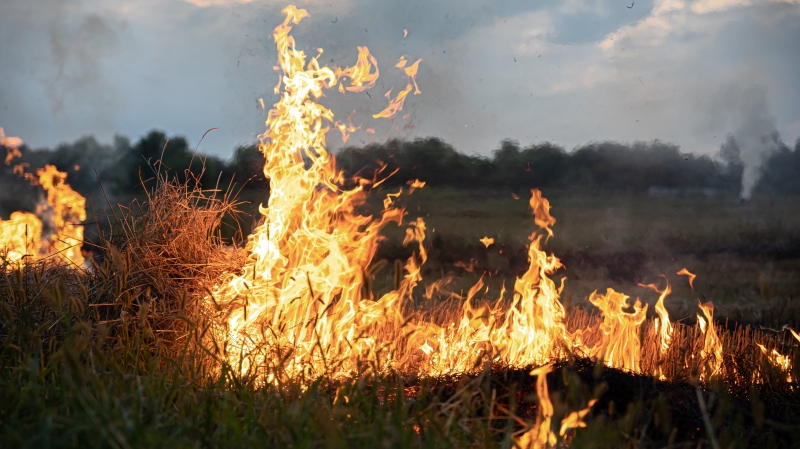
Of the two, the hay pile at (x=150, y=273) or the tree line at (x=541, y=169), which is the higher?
the tree line at (x=541, y=169)

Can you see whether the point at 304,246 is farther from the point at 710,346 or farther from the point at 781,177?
the point at 781,177

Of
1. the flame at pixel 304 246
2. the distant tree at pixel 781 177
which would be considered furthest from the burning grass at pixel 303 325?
the distant tree at pixel 781 177

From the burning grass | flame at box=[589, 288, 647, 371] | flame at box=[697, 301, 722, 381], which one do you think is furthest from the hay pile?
flame at box=[697, 301, 722, 381]

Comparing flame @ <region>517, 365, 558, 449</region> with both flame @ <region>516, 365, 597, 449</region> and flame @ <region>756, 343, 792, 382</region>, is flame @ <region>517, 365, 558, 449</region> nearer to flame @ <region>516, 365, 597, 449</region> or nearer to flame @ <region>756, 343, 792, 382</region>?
flame @ <region>516, 365, 597, 449</region>

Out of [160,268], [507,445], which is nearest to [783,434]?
[507,445]

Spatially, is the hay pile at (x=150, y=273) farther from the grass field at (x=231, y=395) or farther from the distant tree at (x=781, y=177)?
the distant tree at (x=781, y=177)

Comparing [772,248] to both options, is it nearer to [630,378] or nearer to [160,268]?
[630,378]

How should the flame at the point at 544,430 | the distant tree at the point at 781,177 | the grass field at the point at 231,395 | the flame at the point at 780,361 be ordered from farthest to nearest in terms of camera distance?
1. the distant tree at the point at 781,177
2. the flame at the point at 780,361
3. the flame at the point at 544,430
4. the grass field at the point at 231,395

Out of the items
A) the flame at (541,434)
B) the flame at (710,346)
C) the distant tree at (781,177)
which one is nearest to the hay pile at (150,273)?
the flame at (541,434)

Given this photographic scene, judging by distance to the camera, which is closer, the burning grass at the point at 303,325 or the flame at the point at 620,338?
the burning grass at the point at 303,325

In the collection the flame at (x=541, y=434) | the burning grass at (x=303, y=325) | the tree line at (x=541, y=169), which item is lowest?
the flame at (x=541, y=434)

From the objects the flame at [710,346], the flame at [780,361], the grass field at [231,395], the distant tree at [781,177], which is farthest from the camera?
the distant tree at [781,177]

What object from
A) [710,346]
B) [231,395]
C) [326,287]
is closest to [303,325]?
[326,287]

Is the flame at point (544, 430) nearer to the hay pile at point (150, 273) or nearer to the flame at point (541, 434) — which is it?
the flame at point (541, 434)
